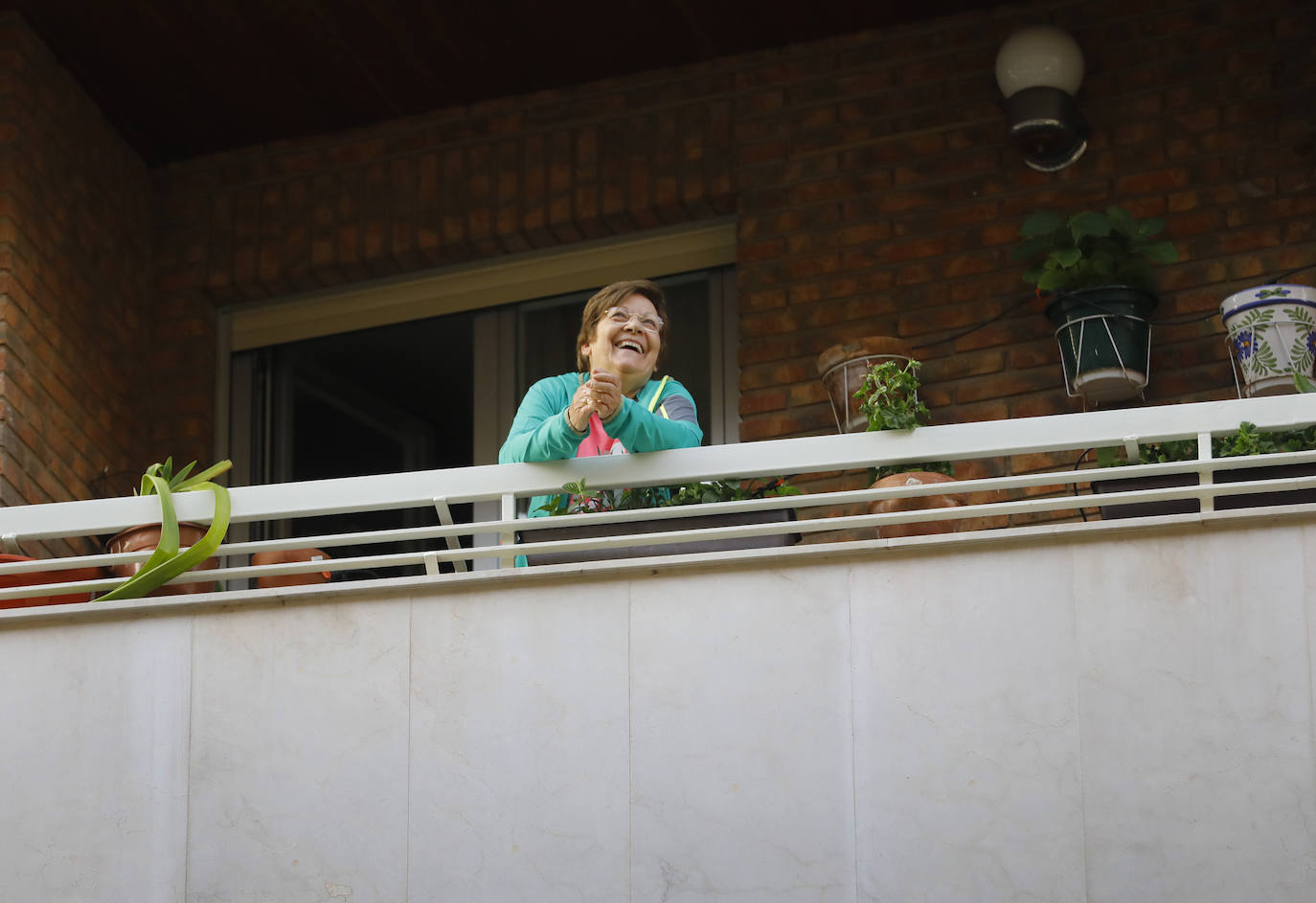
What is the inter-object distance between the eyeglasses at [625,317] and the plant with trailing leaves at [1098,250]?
137 centimetres

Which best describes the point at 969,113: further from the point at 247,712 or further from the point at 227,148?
the point at 247,712

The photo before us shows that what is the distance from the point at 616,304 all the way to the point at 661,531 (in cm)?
68

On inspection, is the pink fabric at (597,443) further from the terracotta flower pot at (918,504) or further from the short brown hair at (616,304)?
the terracotta flower pot at (918,504)

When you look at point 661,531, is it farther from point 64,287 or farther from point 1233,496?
point 64,287

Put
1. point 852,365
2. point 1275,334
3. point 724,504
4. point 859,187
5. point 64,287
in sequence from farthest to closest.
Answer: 1. point 64,287
2. point 859,187
3. point 852,365
4. point 1275,334
5. point 724,504

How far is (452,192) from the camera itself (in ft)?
21.4

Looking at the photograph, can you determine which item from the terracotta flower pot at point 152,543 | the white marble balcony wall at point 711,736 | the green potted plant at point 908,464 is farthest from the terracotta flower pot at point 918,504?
the terracotta flower pot at point 152,543

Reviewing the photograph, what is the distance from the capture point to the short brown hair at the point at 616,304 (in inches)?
182

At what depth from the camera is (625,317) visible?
15.1 ft

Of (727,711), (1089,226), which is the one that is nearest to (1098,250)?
(1089,226)

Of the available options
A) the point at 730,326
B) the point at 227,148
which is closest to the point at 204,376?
the point at 227,148

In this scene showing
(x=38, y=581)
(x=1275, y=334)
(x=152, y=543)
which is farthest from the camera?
(x=1275, y=334)

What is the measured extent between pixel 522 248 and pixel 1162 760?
3.52 m

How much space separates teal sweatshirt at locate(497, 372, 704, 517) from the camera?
4.12 m
